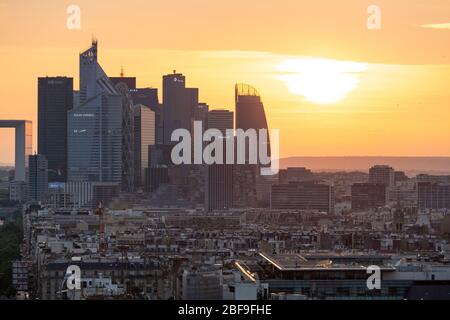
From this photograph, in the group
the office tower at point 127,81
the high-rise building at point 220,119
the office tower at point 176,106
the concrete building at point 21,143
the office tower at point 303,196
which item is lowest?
the office tower at point 303,196

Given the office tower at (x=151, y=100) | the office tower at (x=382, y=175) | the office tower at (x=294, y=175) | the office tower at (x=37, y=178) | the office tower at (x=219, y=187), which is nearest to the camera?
the office tower at (x=294, y=175)

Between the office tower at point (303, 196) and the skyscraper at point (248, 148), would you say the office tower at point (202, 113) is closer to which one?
the skyscraper at point (248, 148)

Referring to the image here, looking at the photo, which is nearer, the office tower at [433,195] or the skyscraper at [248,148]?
the skyscraper at [248,148]

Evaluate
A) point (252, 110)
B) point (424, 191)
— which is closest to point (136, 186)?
point (424, 191)

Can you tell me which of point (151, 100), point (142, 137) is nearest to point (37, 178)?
point (142, 137)

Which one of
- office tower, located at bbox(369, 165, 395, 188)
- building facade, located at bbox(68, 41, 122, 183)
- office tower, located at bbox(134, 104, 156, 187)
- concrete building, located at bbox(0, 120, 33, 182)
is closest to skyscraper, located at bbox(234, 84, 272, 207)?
office tower, located at bbox(369, 165, 395, 188)

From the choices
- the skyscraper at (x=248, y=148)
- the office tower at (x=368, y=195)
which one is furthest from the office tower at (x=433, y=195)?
the skyscraper at (x=248, y=148)

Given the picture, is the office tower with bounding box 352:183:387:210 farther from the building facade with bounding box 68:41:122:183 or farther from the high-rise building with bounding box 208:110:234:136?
the building facade with bounding box 68:41:122:183

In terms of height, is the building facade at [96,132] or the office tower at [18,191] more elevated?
the building facade at [96,132]
